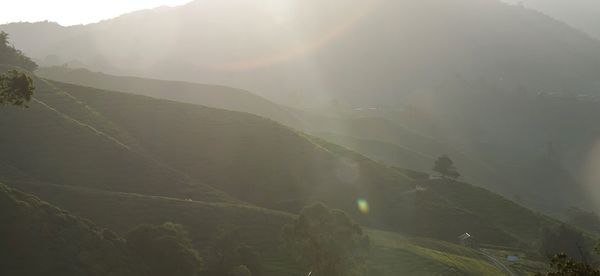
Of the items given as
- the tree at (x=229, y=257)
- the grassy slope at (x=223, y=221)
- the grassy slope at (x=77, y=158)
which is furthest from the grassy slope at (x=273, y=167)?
the tree at (x=229, y=257)

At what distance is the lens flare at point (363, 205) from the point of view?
93.8 metres

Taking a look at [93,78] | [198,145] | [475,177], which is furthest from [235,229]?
[475,177]

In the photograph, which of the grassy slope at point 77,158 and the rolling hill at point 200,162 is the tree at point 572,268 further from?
the grassy slope at point 77,158

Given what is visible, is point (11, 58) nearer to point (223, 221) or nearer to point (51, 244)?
point (223, 221)

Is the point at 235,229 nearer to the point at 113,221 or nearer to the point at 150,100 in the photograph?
the point at 113,221

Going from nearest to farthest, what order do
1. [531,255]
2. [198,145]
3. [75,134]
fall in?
[75,134], [531,255], [198,145]

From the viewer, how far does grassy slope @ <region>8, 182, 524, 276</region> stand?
60600 millimetres

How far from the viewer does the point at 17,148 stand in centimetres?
7662

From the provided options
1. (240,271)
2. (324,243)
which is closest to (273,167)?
(240,271)

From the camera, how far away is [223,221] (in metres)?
66.2

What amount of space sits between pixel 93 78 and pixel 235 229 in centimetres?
13156

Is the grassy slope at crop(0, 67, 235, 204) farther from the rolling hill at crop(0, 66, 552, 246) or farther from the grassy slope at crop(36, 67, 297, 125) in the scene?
the grassy slope at crop(36, 67, 297, 125)

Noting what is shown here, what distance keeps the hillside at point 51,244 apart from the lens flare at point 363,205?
53.9m

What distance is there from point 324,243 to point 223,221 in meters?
22.6
